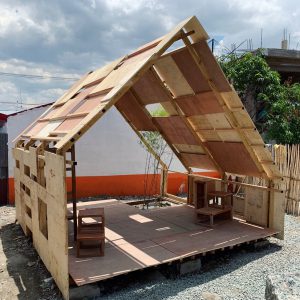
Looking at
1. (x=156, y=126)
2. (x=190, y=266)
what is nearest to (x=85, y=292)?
(x=190, y=266)

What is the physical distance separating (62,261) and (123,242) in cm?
191

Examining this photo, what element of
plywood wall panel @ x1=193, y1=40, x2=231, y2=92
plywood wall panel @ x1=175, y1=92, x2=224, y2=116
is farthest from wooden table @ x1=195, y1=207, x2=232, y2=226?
plywood wall panel @ x1=193, y1=40, x2=231, y2=92

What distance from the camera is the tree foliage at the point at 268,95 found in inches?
505

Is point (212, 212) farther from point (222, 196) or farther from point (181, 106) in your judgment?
point (181, 106)

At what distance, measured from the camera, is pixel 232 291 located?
507 cm

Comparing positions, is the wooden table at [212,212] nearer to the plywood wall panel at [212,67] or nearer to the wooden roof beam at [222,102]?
the wooden roof beam at [222,102]

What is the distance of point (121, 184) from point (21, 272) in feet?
22.7

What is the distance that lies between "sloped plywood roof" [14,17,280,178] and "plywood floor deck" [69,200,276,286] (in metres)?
1.53

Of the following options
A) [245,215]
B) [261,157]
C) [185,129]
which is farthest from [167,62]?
[245,215]

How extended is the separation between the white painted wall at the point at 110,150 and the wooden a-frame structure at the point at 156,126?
326 cm

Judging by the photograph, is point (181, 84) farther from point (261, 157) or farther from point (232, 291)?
point (232, 291)

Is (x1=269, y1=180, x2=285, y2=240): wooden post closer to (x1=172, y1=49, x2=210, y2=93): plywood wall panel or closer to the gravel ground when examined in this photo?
the gravel ground

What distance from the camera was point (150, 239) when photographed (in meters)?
6.67

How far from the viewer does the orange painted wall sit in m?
12.4
